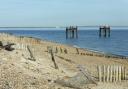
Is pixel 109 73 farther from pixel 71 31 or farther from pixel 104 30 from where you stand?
pixel 104 30

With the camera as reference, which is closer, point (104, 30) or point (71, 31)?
point (71, 31)

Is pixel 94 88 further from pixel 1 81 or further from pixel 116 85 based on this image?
pixel 1 81

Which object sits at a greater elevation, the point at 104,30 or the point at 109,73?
the point at 109,73

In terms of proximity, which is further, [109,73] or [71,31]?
[71,31]

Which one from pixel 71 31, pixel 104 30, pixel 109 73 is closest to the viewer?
pixel 109 73

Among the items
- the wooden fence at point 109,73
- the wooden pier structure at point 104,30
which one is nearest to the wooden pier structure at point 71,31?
the wooden pier structure at point 104,30

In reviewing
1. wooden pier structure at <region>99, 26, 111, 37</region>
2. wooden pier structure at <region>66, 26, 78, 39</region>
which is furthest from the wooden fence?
wooden pier structure at <region>99, 26, 111, 37</region>

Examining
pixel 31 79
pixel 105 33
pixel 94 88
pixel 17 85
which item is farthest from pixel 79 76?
pixel 105 33

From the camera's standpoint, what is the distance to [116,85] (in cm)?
2058

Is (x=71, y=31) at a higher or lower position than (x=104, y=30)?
higher

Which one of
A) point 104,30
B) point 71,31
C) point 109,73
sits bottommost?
point 104,30

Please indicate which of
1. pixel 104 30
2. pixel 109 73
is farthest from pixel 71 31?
pixel 109 73

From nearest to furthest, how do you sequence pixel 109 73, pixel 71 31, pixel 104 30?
1. pixel 109 73
2. pixel 71 31
3. pixel 104 30

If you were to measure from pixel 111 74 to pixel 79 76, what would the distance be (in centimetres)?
226
